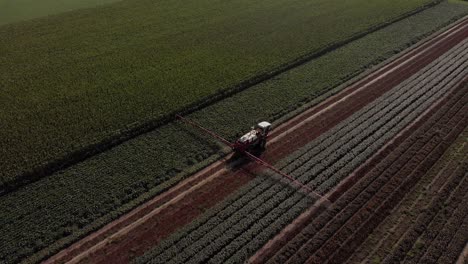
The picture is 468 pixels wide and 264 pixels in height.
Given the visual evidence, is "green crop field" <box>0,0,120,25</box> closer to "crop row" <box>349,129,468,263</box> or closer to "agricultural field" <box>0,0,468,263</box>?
"agricultural field" <box>0,0,468,263</box>

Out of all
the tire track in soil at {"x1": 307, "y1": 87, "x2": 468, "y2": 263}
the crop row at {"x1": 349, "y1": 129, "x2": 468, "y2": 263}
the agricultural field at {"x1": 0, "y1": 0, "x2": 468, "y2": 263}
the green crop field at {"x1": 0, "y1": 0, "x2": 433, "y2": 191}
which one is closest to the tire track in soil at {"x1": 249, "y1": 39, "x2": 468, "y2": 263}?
the agricultural field at {"x1": 0, "y1": 0, "x2": 468, "y2": 263}

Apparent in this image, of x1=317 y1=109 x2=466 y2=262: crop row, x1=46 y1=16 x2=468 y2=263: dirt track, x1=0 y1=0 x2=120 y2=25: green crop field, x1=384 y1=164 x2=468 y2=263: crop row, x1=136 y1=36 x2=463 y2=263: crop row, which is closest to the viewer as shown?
x1=136 y1=36 x2=463 y2=263: crop row

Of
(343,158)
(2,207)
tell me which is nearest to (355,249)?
(343,158)

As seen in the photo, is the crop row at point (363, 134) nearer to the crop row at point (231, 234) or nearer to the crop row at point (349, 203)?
the crop row at point (349, 203)

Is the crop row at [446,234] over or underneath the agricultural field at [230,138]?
underneath

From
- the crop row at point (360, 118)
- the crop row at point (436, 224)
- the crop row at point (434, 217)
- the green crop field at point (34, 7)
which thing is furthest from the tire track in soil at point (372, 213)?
the green crop field at point (34, 7)

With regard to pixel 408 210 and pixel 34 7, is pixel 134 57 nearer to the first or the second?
pixel 34 7
